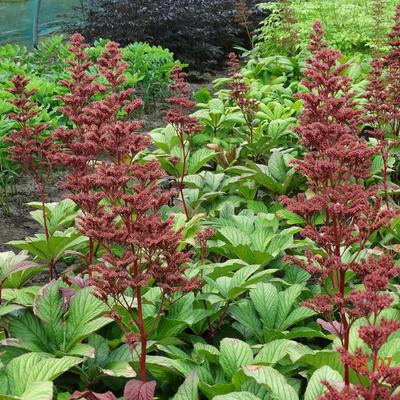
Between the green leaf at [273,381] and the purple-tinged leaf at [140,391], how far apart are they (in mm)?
328

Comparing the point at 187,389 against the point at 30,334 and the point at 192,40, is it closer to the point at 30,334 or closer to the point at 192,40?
the point at 30,334

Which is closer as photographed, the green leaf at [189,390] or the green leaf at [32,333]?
the green leaf at [189,390]

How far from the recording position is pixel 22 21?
12.2m

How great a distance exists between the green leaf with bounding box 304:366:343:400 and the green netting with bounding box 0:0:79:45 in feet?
33.3

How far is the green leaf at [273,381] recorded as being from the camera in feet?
7.84

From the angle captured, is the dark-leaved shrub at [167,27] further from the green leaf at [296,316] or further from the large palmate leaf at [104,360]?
the large palmate leaf at [104,360]

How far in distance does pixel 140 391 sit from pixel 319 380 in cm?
61

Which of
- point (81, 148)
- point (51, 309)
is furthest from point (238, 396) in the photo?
point (81, 148)

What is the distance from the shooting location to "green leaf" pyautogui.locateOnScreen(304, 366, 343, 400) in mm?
2424

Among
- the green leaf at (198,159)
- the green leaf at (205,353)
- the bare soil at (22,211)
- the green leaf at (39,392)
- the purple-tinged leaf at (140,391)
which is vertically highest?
the green leaf at (39,392)

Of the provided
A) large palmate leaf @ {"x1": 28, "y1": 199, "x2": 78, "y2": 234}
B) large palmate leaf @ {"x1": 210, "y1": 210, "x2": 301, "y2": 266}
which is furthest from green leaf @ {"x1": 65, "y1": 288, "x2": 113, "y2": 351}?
large palmate leaf @ {"x1": 28, "y1": 199, "x2": 78, "y2": 234}

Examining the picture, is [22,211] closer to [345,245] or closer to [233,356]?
[233,356]

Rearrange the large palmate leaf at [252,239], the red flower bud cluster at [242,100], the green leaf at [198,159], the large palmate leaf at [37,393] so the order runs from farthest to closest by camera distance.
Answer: the red flower bud cluster at [242,100]
the green leaf at [198,159]
the large palmate leaf at [252,239]
the large palmate leaf at [37,393]

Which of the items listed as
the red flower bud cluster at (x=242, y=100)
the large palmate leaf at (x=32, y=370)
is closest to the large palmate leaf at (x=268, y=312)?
the large palmate leaf at (x=32, y=370)
